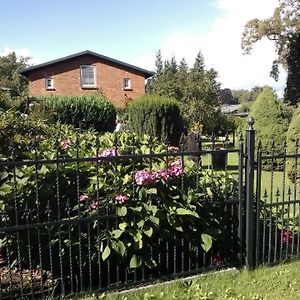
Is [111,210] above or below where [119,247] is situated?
above

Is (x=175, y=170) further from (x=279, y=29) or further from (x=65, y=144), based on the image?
(x=279, y=29)

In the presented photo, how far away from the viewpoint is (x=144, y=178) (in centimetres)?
361

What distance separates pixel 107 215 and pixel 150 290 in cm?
80

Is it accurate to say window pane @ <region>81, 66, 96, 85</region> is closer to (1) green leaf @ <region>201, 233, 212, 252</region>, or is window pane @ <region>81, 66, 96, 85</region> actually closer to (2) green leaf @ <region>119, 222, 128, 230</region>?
(1) green leaf @ <region>201, 233, 212, 252</region>

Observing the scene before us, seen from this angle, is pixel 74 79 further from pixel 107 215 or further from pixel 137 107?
pixel 107 215

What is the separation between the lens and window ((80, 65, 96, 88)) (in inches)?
1184

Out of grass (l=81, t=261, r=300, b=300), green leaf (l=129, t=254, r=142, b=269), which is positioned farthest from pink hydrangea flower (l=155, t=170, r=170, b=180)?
grass (l=81, t=261, r=300, b=300)

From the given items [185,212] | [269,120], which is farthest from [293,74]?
[185,212]

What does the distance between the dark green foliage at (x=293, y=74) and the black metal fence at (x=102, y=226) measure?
25394 millimetres

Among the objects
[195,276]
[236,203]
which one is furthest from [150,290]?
[236,203]

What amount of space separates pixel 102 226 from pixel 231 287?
1.35 metres

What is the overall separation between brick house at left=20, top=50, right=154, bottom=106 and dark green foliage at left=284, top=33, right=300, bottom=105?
1062cm

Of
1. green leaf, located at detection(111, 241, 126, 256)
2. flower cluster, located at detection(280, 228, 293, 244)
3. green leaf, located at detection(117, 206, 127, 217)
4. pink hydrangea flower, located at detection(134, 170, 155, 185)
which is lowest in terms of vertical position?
flower cluster, located at detection(280, 228, 293, 244)

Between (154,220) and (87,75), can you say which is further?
(87,75)
